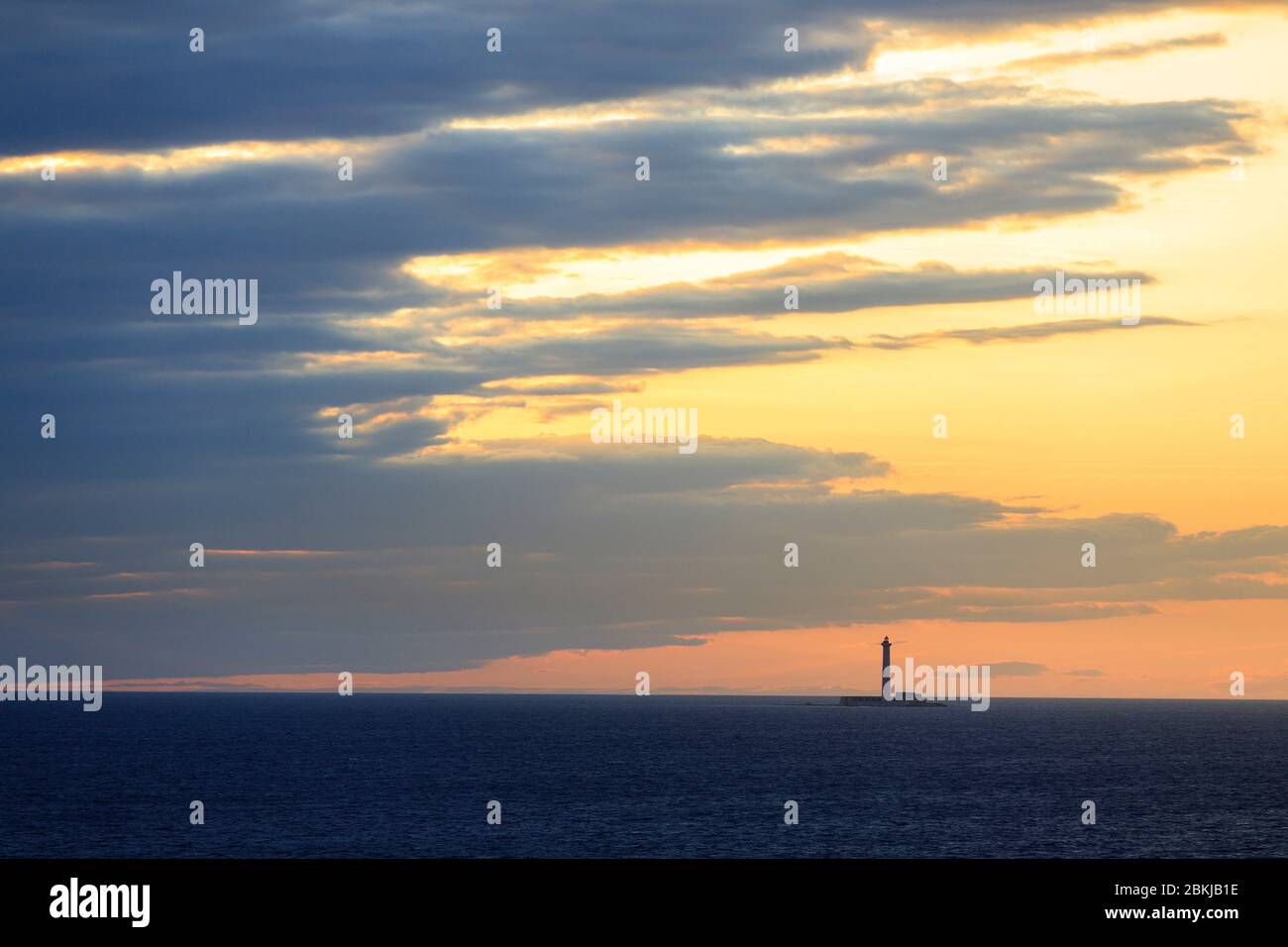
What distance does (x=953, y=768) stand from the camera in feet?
587

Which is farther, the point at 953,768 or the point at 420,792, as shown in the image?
the point at 953,768

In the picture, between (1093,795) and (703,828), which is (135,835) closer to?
(703,828)

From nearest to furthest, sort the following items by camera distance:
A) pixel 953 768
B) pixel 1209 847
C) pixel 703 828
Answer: pixel 1209 847, pixel 703 828, pixel 953 768

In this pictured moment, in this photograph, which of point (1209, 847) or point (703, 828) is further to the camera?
point (703, 828)

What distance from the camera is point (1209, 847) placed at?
102062 mm
